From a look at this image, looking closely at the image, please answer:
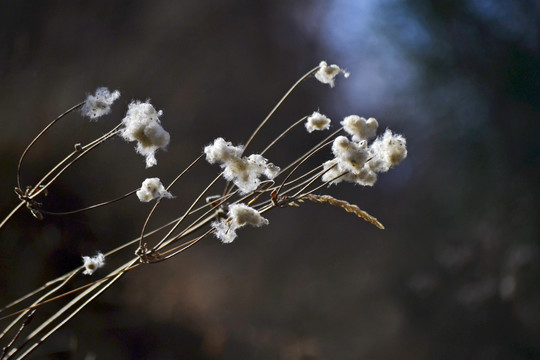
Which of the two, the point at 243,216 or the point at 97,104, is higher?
the point at 97,104

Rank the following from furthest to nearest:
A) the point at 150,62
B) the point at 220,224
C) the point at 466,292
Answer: the point at 150,62, the point at 466,292, the point at 220,224

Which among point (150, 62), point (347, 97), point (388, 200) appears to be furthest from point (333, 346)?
point (150, 62)

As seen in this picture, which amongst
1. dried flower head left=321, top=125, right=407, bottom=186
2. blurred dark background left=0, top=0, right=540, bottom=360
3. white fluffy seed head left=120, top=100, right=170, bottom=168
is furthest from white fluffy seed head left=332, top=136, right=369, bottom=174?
blurred dark background left=0, top=0, right=540, bottom=360

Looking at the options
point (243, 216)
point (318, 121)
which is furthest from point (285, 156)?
point (243, 216)

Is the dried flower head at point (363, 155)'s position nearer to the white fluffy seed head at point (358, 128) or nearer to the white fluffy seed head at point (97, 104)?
the white fluffy seed head at point (358, 128)

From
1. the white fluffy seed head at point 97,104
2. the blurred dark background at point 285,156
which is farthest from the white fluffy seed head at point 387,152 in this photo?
the blurred dark background at point 285,156

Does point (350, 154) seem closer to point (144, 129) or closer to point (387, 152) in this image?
point (387, 152)

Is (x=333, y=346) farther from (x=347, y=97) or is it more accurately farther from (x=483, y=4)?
(x=483, y=4)

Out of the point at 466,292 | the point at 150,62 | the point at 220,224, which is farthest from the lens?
the point at 150,62

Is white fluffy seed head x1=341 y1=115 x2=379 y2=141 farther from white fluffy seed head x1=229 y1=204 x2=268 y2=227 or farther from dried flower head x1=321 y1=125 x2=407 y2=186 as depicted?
white fluffy seed head x1=229 y1=204 x2=268 y2=227
